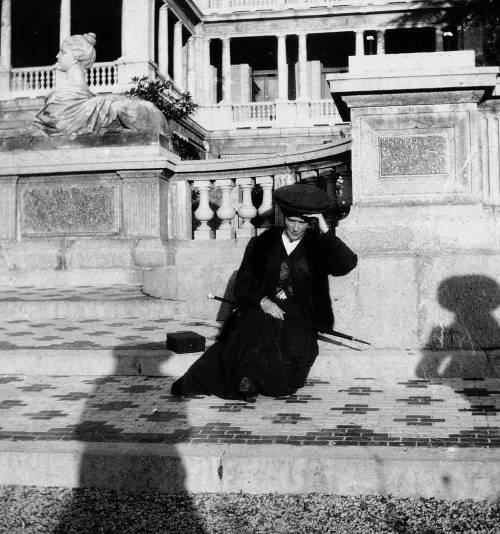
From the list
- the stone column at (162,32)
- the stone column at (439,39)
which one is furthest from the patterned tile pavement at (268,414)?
the stone column at (439,39)

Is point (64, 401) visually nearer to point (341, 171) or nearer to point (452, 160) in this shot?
point (452, 160)

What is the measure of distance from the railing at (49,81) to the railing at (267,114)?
18.4ft

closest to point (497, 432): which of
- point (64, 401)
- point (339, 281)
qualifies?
point (339, 281)

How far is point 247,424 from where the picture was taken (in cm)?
388

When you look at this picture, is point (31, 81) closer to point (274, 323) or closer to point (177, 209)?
point (177, 209)

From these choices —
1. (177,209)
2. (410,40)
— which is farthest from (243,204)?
(410,40)

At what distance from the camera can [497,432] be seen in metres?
3.59

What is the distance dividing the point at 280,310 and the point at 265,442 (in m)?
1.34

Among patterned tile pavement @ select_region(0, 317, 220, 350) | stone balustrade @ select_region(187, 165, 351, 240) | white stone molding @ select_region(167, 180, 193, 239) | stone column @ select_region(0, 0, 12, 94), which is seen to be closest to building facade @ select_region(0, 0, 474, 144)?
stone column @ select_region(0, 0, 12, 94)

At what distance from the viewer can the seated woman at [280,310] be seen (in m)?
4.46

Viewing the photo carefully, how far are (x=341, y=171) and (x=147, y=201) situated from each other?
8.97 ft

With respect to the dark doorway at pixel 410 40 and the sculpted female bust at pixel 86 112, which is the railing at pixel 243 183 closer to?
the sculpted female bust at pixel 86 112

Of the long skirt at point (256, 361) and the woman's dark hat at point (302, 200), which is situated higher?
the woman's dark hat at point (302, 200)

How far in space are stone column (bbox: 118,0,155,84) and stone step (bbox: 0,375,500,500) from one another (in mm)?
23842
